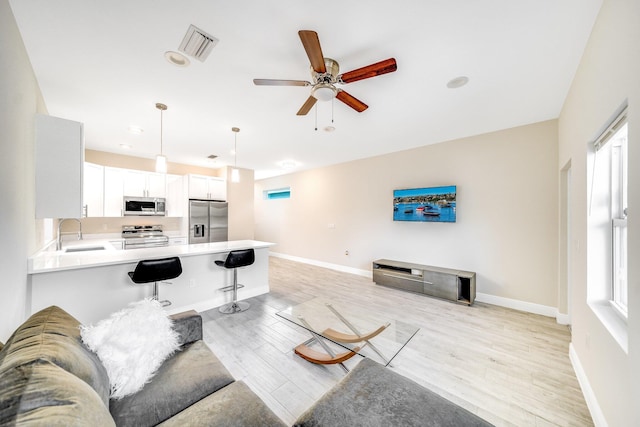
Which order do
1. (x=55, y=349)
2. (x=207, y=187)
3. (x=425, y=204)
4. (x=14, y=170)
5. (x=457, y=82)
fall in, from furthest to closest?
(x=207, y=187)
(x=425, y=204)
(x=457, y=82)
(x=14, y=170)
(x=55, y=349)

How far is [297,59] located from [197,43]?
0.81 meters

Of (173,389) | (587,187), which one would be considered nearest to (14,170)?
(173,389)

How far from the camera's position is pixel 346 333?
2184mm

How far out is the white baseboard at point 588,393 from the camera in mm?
1582

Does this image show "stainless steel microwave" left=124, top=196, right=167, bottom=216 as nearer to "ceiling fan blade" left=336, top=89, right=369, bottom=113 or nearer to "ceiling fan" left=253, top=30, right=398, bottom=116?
"ceiling fan" left=253, top=30, right=398, bottom=116

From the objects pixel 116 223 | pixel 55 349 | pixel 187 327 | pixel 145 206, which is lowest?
pixel 187 327

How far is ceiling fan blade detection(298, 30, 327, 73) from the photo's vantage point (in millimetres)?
1543

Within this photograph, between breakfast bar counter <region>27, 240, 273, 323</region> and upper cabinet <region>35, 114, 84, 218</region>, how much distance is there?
0.56 metres

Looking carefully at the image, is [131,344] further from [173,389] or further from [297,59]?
[297,59]

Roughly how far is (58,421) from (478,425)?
1480 millimetres

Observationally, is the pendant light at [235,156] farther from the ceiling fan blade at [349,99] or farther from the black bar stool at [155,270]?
the ceiling fan blade at [349,99]

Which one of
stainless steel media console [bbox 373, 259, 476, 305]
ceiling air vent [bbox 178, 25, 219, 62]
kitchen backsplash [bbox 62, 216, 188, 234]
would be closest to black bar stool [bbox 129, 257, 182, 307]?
ceiling air vent [bbox 178, 25, 219, 62]

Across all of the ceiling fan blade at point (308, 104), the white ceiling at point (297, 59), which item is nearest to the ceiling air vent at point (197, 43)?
the white ceiling at point (297, 59)

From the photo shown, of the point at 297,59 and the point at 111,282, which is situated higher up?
the point at 297,59
